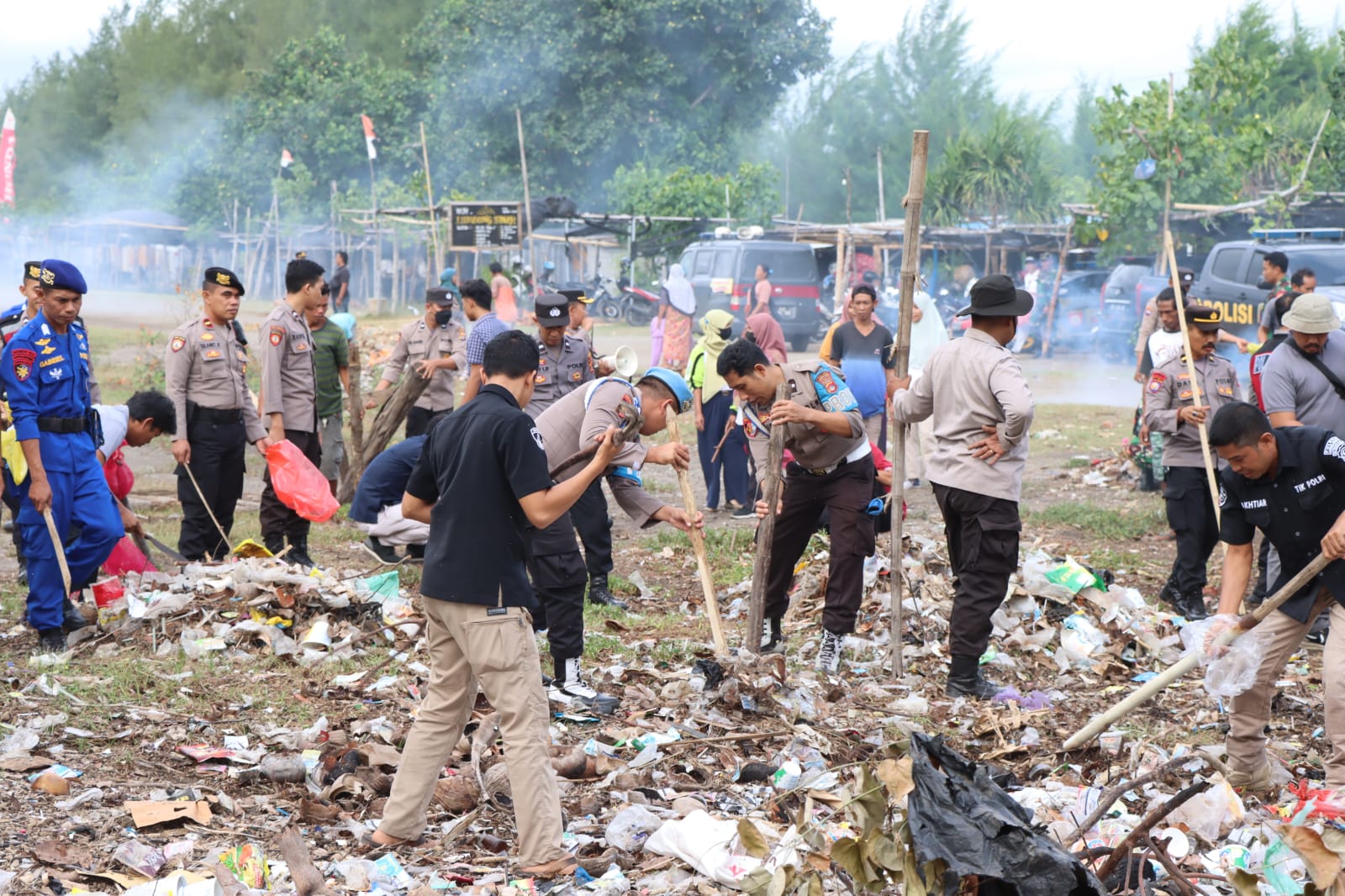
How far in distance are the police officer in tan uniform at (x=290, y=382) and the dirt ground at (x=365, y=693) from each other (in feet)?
1.52

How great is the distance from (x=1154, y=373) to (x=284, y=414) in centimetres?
553

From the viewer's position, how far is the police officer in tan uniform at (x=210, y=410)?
25.2 feet

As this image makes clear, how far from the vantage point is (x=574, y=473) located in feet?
19.1

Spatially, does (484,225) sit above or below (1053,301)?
above

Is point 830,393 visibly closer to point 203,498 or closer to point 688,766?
point 688,766

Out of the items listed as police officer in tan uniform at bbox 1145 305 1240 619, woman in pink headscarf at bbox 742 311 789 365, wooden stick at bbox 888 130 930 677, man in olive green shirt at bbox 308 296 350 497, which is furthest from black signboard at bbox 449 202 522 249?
wooden stick at bbox 888 130 930 677

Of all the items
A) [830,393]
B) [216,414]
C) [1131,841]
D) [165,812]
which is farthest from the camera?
[216,414]

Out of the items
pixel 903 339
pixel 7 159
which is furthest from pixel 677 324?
pixel 7 159

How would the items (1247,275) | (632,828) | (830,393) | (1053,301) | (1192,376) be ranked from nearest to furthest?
1. (632,828)
2. (830,393)
3. (1192,376)
4. (1247,275)
5. (1053,301)

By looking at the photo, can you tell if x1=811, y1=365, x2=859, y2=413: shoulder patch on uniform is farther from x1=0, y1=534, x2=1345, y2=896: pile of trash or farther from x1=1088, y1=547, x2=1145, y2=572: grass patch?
x1=1088, y1=547, x2=1145, y2=572: grass patch

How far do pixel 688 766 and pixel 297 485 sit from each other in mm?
4034

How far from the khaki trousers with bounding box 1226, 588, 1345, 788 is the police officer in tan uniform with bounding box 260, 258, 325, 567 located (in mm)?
5606

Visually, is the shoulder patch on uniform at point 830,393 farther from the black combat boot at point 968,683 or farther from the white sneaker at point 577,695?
the white sneaker at point 577,695

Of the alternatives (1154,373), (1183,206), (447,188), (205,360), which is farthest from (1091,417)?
(447,188)
